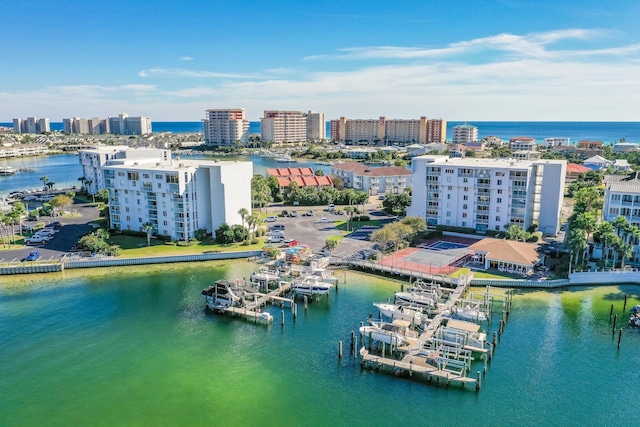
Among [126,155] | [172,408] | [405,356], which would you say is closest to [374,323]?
[405,356]

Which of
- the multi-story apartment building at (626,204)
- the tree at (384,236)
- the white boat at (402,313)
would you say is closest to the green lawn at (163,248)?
the tree at (384,236)

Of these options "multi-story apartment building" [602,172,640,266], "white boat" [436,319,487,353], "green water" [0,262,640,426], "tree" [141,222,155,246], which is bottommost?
"green water" [0,262,640,426]

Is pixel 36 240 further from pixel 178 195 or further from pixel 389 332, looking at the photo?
pixel 389 332

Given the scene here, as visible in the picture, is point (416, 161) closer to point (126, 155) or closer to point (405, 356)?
point (405, 356)

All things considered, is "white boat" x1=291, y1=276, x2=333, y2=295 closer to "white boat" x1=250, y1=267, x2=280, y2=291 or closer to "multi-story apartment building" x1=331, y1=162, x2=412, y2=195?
"white boat" x1=250, y1=267, x2=280, y2=291

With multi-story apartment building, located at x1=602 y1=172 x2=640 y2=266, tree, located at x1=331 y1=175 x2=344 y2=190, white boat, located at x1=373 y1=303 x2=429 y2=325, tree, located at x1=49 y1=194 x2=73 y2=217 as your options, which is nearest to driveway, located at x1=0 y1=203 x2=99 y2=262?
tree, located at x1=49 y1=194 x2=73 y2=217

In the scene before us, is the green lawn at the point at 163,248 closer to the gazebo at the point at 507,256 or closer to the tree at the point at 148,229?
the tree at the point at 148,229
